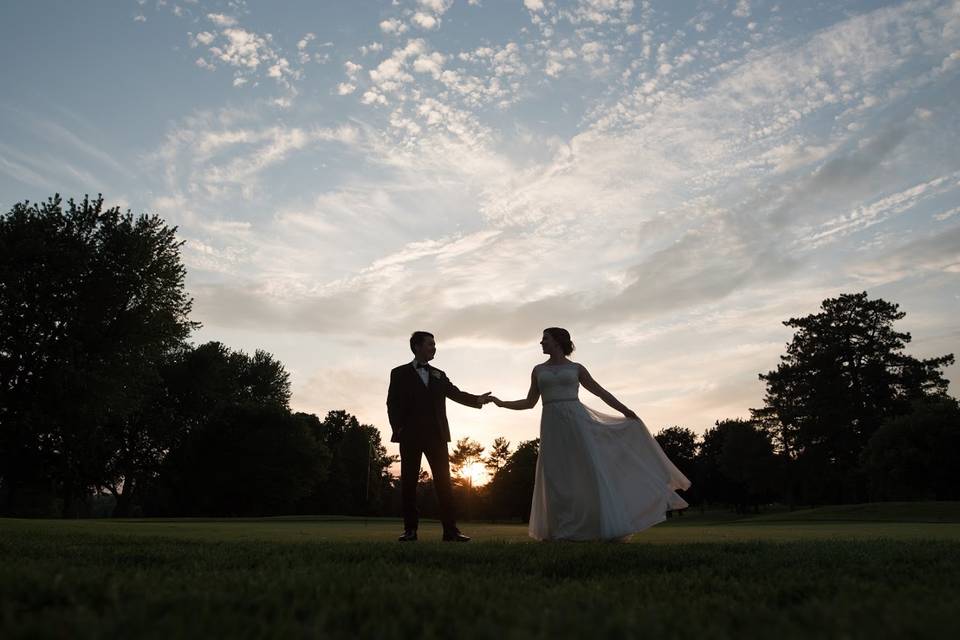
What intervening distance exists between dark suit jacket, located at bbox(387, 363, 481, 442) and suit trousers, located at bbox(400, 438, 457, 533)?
115 millimetres

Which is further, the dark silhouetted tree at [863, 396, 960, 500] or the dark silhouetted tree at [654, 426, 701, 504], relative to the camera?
the dark silhouetted tree at [654, 426, 701, 504]

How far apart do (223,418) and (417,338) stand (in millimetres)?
53045

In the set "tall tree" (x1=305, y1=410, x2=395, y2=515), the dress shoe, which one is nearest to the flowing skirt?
the dress shoe

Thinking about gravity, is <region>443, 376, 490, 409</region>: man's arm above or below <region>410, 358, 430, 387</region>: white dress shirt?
below

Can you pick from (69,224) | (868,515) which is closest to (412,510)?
(69,224)

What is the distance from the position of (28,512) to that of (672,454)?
75.5 m

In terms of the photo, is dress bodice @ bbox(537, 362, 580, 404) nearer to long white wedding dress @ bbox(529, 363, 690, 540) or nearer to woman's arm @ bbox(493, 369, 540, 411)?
long white wedding dress @ bbox(529, 363, 690, 540)

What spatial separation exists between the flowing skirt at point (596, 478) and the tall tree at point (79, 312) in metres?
25.9

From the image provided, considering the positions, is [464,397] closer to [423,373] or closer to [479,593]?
[423,373]

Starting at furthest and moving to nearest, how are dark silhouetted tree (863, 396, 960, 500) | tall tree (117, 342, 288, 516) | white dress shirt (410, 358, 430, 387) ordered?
tall tree (117, 342, 288, 516) < dark silhouetted tree (863, 396, 960, 500) < white dress shirt (410, 358, 430, 387)

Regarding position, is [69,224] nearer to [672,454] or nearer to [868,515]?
[868,515]

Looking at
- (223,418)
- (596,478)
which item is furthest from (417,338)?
(223,418)

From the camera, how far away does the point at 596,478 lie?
10.0 meters

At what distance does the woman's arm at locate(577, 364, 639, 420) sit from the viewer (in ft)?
36.1
